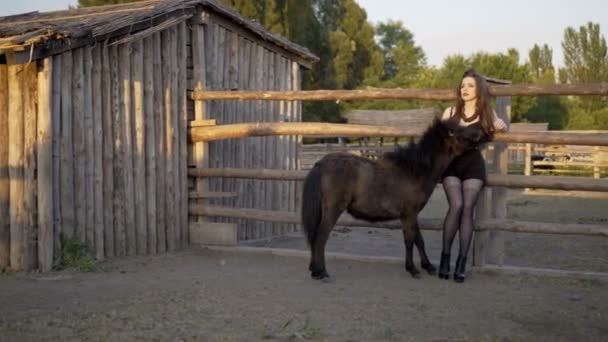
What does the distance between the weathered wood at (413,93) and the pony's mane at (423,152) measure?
1.89ft

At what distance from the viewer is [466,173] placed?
614 cm

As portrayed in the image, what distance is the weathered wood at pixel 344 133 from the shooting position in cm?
625

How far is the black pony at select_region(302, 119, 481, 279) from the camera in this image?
608cm

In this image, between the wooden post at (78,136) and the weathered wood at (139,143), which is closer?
the wooden post at (78,136)

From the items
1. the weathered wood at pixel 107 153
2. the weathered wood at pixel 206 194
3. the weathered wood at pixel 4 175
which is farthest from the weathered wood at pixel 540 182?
the weathered wood at pixel 4 175

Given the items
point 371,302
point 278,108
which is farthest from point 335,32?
point 371,302

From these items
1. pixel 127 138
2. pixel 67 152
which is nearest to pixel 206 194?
pixel 127 138

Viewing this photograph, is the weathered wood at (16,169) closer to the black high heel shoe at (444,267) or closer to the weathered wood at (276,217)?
the weathered wood at (276,217)

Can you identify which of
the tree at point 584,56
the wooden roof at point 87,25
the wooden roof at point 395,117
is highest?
the tree at point 584,56

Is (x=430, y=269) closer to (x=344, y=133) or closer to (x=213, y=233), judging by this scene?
(x=344, y=133)

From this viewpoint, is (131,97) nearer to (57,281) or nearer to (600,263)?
(57,281)

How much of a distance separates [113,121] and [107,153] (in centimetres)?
36

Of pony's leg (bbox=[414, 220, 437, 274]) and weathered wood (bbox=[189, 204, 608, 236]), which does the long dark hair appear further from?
pony's leg (bbox=[414, 220, 437, 274])

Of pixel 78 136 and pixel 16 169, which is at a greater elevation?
pixel 78 136
